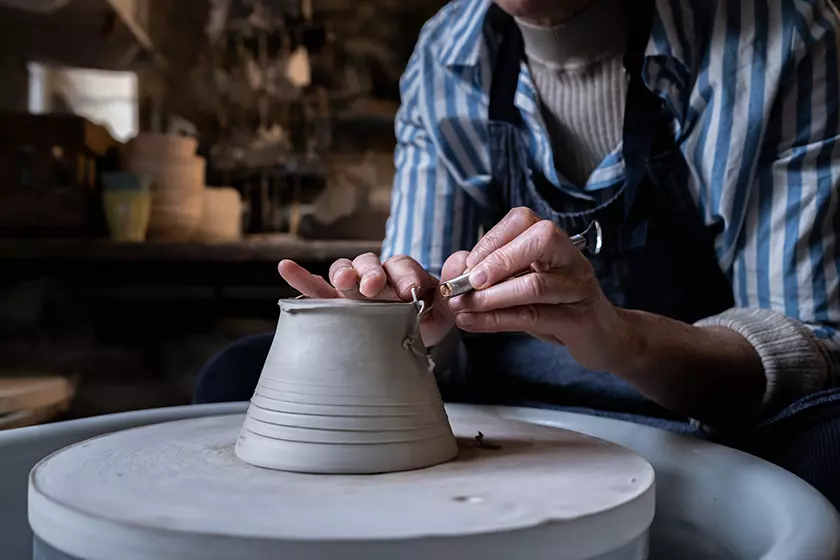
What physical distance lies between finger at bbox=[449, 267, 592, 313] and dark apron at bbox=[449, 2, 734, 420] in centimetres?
37

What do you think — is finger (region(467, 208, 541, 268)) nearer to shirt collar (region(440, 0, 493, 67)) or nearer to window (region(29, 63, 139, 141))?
shirt collar (region(440, 0, 493, 67))

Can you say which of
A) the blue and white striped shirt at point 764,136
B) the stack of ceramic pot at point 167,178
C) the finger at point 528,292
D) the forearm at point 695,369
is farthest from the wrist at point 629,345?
the stack of ceramic pot at point 167,178

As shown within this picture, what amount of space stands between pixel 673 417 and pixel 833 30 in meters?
0.48

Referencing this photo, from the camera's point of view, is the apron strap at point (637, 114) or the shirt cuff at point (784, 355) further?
the apron strap at point (637, 114)

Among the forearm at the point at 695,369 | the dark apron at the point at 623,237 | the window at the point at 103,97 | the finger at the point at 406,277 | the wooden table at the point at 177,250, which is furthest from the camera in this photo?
the window at the point at 103,97

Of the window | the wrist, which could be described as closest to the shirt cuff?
the wrist

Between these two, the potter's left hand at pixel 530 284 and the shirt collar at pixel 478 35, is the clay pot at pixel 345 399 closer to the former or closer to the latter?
the potter's left hand at pixel 530 284

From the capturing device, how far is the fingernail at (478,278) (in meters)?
0.66

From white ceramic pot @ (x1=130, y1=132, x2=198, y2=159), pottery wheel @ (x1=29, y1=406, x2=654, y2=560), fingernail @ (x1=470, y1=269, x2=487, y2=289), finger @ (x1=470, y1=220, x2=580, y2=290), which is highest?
white ceramic pot @ (x1=130, y1=132, x2=198, y2=159)

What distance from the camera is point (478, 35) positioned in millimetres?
1156

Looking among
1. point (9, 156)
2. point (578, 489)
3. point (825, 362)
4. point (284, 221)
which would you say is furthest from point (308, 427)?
point (284, 221)

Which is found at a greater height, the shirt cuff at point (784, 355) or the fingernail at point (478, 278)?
the fingernail at point (478, 278)

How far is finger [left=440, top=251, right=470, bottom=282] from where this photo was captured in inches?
28.2

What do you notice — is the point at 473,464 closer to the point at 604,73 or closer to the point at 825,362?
the point at 825,362
